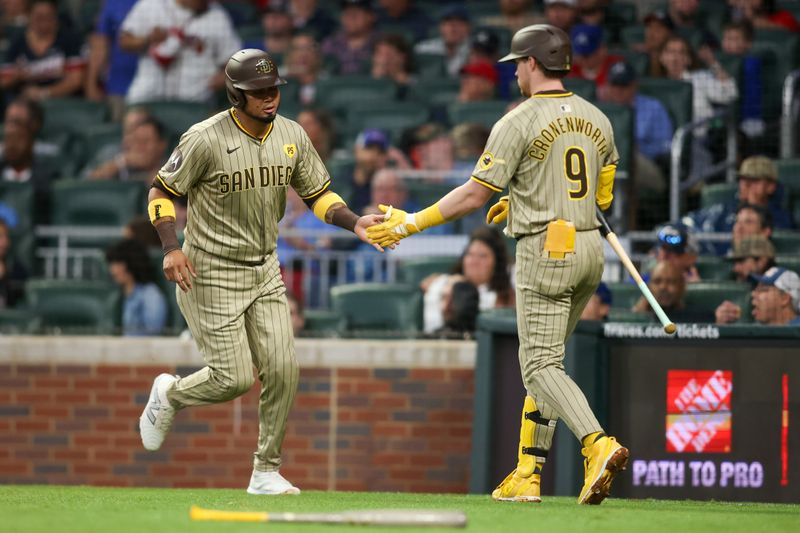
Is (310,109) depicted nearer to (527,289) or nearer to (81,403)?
(81,403)

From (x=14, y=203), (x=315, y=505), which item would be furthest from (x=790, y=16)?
(x=315, y=505)

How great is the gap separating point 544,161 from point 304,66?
7.01 m

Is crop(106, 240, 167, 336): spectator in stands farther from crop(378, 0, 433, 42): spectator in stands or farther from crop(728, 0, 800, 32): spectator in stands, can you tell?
crop(728, 0, 800, 32): spectator in stands

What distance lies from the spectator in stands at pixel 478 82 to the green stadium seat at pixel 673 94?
4.04 ft

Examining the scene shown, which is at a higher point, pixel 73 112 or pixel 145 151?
pixel 73 112

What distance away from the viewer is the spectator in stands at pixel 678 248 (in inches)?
338

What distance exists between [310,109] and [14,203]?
239 cm

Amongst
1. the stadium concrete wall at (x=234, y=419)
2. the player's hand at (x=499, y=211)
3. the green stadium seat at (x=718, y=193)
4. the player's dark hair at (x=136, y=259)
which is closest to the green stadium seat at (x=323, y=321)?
the stadium concrete wall at (x=234, y=419)

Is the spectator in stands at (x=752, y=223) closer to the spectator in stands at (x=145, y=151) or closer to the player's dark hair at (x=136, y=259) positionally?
the player's dark hair at (x=136, y=259)

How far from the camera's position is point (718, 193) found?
1007 cm

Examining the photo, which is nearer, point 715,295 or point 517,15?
point 715,295

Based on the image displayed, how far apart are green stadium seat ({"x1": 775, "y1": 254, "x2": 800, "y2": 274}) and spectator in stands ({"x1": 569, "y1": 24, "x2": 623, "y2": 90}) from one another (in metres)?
3.21

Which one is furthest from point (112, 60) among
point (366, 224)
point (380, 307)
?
point (366, 224)

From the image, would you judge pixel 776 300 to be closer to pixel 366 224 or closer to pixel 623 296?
pixel 623 296
